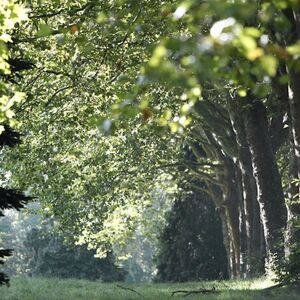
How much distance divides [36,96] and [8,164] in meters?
2.14

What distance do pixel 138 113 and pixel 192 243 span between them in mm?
38247

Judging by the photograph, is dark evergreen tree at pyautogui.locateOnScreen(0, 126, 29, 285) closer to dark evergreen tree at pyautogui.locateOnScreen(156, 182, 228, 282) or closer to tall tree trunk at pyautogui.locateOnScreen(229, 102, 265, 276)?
tall tree trunk at pyautogui.locateOnScreen(229, 102, 265, 276)

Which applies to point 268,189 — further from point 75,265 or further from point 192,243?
point 75,265

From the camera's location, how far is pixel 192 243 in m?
44.2

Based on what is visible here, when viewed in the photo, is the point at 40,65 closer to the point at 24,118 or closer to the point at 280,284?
the point at 24,118

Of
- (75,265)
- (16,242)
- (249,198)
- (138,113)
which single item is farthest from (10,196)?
(16,242)

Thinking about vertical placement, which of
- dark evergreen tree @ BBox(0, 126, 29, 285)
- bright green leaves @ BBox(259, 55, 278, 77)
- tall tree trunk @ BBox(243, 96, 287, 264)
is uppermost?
tall tree trunk @ BBox(243, 96, 287, 264)

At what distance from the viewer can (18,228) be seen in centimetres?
10406

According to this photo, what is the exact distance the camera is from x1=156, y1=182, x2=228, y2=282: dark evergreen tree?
144ft

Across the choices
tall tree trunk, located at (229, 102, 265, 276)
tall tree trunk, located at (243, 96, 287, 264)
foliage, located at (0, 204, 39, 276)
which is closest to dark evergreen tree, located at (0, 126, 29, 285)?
tall tree trunk, located at (243, 96, 287, 264)

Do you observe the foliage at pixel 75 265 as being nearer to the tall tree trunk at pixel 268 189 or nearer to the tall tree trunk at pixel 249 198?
the tall tree trunk at pixel 249 198

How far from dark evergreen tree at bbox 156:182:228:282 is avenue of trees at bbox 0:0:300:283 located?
22.1ft

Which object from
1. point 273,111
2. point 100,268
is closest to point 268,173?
point 273,111

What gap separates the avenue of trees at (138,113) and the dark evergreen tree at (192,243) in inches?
266
